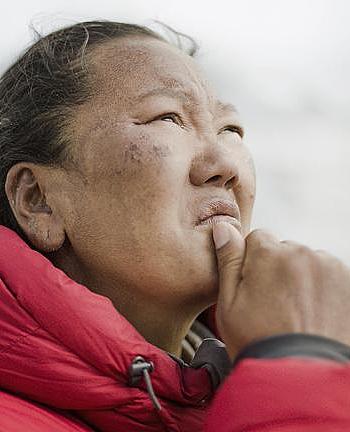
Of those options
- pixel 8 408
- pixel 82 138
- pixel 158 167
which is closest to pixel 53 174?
pixel 82 138

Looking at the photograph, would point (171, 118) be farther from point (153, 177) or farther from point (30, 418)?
point (30, 418)

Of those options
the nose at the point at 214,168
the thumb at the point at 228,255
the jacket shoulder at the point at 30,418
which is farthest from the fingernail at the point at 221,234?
the jacket shoulder at the point at 30,418

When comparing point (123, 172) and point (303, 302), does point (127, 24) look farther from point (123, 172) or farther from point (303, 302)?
point (303, 302)

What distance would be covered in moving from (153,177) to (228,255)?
0.96 feet

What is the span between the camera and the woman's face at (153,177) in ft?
7.50

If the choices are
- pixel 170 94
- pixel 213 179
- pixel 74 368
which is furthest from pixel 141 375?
pixel 170 94

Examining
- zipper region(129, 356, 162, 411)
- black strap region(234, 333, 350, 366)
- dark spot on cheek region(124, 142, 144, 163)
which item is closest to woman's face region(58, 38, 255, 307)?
dark spot on cheek region(124, 142, 144, 163)

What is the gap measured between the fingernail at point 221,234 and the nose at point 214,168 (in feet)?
0.45

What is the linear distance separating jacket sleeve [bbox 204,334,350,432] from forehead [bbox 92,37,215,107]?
3.42 feet

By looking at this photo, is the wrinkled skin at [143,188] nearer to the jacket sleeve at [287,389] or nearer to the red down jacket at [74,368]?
the red down jacket at [74,368]

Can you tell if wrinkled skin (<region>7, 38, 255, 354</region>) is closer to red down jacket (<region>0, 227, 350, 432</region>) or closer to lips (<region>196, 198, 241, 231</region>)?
lips (<region>196, 198, 241, 231</region>)

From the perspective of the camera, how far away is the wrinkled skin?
2289 mm

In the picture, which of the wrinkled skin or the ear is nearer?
the wrinkled skin

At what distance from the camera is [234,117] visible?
2.67 metres
